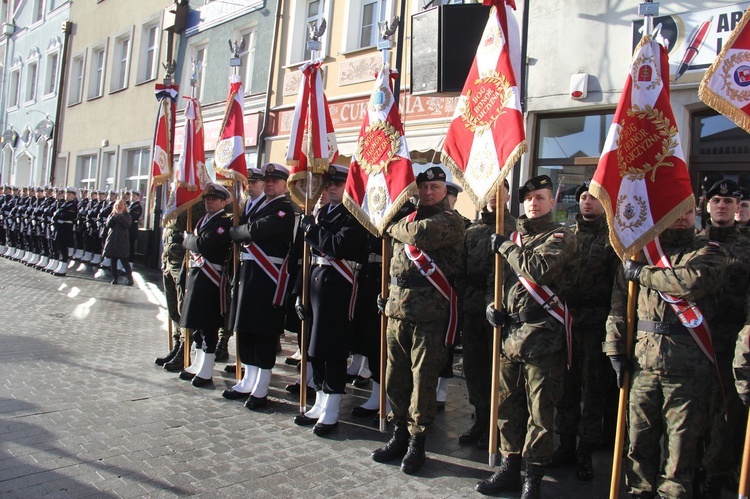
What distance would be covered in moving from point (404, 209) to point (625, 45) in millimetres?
4758

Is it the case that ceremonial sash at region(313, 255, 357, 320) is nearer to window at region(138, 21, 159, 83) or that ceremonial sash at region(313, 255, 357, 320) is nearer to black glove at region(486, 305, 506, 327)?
black glove at region(486, 305, 506, 327)

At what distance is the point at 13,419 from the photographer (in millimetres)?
4598

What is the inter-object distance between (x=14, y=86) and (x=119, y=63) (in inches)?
426

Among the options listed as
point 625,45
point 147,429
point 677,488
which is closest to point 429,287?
point 677,488

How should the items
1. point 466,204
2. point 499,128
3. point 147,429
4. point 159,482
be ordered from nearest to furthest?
point 159,482, point 499,128, point 147,429, point 466,204

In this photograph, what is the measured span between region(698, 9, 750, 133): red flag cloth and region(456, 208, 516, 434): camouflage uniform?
189cm

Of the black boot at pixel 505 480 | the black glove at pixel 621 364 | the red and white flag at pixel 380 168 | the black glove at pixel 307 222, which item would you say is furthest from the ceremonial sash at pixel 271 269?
the black glove at pixel 621 364

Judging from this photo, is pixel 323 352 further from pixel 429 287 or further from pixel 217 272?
pixel 217 272

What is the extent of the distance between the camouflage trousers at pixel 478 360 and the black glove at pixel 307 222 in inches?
59.5

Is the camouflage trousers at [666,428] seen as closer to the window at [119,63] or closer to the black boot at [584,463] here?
the black boot at [584,463]

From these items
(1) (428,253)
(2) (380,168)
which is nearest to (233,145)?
(2) (380,168)

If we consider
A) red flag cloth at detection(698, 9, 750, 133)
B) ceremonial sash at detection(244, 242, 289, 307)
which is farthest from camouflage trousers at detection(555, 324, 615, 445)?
ceremonial sash at detection(244, 242, 289, 307)

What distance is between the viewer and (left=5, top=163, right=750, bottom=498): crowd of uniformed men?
3.37 m

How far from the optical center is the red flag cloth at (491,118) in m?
4.04
